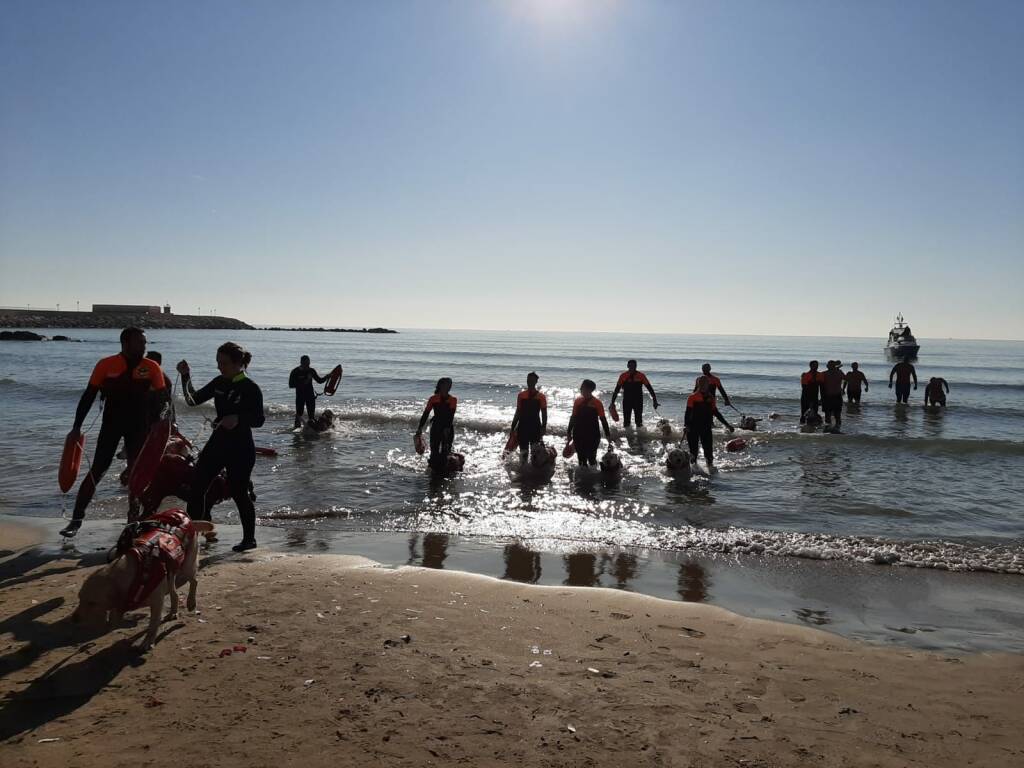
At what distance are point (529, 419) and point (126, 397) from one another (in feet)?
22.7

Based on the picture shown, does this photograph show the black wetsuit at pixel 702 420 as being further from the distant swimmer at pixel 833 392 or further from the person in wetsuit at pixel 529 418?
the distant swimmer at pixel 833 392

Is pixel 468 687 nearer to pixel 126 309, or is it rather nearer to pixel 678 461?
pixel 678 461

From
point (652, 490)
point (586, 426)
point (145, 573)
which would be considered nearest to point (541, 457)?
point (586, 426)

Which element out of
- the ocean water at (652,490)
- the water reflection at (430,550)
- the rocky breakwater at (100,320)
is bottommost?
the ocean water at (652,490)

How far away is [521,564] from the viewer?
20.9 feet

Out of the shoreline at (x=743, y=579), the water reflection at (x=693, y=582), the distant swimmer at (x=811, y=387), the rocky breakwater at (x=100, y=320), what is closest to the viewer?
the shoreline at (x=743, y=579)

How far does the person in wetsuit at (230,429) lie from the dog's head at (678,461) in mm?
7798

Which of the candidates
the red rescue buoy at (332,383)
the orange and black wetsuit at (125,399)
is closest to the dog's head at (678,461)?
the red rescue buoy at (332,383)

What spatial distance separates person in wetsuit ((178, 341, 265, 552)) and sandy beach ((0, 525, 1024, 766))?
116 cm

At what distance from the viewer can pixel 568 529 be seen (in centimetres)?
800

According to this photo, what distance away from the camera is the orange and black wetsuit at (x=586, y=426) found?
36.3 feet

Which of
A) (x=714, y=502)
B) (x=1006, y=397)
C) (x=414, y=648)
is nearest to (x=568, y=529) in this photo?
(x=714, y=502)

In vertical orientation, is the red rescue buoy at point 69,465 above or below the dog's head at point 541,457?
above

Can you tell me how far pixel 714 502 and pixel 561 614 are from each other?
5.86 meters
